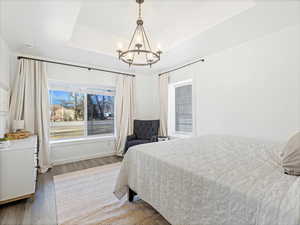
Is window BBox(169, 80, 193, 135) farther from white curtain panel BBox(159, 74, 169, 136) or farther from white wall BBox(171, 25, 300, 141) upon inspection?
white wall BBox(171, 25, 300, 141)

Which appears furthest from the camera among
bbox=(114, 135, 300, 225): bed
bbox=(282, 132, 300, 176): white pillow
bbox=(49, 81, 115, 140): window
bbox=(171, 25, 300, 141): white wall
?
bbox=(49, 81, 115, 140): window

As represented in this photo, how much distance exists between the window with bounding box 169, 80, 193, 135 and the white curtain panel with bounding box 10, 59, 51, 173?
9.97 ft

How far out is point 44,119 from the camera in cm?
303

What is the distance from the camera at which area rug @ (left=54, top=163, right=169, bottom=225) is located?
1.58m

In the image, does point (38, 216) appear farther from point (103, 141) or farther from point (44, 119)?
point (103, 141)

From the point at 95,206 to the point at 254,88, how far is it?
3011 millimetres

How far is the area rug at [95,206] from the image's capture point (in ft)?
5.19

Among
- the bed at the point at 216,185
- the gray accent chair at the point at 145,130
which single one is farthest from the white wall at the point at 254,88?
the gray accent chair at the point at 145,130

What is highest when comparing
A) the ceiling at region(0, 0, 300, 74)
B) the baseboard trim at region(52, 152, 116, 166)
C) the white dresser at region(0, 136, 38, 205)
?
the ceiling at region(0, 0, 300, 74)

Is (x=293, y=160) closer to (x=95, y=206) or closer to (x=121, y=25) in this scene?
(x=95, y=206)

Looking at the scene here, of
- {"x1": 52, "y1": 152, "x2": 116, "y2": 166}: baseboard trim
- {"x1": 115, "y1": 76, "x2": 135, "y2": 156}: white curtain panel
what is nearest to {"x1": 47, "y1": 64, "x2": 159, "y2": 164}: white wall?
{"x1": 52, "y1": 152, "x2": 116, "y2": 166}: baseboard trim

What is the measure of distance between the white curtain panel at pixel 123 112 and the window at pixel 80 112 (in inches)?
13.2

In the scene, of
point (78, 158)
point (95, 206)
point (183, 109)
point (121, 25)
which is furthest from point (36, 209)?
point (183, 109)

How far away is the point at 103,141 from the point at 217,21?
11.8 feet
